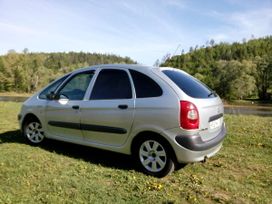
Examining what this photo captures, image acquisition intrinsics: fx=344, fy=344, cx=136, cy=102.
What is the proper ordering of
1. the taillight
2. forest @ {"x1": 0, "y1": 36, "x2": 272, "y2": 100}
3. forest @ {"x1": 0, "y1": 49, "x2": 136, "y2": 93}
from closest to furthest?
the taillight
forest @ {"x1": 0, "y1": 36, "x2": 272, "y2": 100}
forest @ {"x1": 0, "y1": 49, "x2": 136, "y2": 93}

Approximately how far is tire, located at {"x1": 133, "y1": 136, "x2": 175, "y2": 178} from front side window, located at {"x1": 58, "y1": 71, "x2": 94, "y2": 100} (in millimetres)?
1560

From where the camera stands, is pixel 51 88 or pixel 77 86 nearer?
pixel 77 86

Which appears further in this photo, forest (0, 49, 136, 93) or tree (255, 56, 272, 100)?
forest (0, 49, 136, 93)

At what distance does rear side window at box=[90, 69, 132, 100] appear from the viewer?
577 centimetres

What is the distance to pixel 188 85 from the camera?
5590 millimetres

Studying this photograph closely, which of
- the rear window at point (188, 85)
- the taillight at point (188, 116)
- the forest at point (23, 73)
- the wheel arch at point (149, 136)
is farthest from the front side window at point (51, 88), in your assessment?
the forest at point (23, 73)

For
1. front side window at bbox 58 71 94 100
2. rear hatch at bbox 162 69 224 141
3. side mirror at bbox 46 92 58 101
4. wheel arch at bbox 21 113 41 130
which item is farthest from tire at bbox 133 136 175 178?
wheel arch at bbox 21 113 41 130

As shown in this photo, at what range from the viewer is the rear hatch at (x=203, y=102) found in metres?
5.21

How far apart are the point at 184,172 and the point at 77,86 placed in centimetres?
256

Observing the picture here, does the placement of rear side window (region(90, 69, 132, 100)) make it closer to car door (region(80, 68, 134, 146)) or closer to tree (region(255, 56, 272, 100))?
car door (region(80, 68, 134, 146))

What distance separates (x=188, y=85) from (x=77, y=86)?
2186mm

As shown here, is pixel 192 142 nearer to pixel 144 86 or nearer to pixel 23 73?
pixel 144 86

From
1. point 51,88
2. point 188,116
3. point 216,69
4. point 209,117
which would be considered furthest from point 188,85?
point 216,69

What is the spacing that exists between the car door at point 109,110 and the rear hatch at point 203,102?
775 mm
